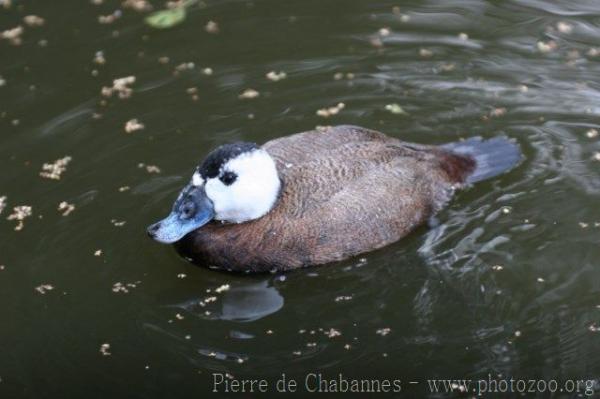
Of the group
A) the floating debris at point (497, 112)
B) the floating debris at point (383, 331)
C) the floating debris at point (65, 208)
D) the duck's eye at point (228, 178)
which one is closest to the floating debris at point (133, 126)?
the floating debris at point (65, 208)

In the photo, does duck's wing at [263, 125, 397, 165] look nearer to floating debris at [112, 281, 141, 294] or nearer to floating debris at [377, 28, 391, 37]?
floating debris at [112, 281, 141, 294]

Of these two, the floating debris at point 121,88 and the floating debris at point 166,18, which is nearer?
the floating debris at point 121,88

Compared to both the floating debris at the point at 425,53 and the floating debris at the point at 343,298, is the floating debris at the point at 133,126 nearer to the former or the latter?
the floating debris at the point at 425,53

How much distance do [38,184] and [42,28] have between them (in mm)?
2110

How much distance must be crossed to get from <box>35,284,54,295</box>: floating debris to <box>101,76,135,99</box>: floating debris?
80.5 inches

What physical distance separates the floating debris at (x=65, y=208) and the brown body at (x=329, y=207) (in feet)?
2.63

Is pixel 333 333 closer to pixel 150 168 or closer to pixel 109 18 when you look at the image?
pixel 150 168

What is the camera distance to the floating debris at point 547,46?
7.73 meters

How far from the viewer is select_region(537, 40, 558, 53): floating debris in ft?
25.4

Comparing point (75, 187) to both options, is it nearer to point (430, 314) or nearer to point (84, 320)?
point (84, 320)

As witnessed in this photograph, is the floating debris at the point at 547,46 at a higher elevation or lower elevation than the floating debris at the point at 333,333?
higher

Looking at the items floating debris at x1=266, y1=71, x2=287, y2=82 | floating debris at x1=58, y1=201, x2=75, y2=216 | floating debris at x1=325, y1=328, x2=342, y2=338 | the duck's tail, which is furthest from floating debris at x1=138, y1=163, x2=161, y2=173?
floating debris at x1=325, y1=328, x2=342, y2=338

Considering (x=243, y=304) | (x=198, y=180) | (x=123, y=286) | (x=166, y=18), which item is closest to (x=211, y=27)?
(x=166, y=18)

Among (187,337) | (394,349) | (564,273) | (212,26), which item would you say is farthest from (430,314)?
(212,26)
